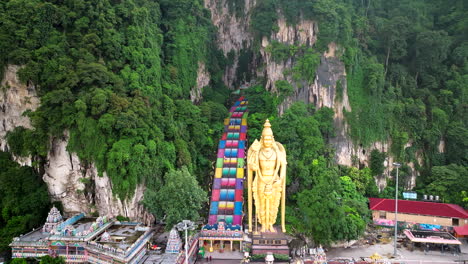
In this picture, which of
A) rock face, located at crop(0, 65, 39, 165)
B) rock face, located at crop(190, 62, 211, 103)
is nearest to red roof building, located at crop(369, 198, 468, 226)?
rock face, located at crop(190, 62, 211, 103)

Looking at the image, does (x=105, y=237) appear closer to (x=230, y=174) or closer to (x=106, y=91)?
(x=106, y=91)

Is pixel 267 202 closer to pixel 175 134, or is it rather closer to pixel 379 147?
pixel 175 134

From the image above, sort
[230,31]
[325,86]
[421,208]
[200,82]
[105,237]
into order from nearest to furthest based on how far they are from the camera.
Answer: [105,237]
[421,208]
[325,86]
[200,82]
[230,31]

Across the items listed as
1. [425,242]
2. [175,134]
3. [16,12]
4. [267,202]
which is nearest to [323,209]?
[267,202]

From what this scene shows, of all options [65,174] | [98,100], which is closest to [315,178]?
[98,100]

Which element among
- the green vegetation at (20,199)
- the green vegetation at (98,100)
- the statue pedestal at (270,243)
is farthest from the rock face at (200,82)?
the statue pedestal at (270,243)

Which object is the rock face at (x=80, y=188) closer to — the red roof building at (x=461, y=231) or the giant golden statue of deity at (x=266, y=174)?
the giant golden statue of deity at (x=266, y=174)
